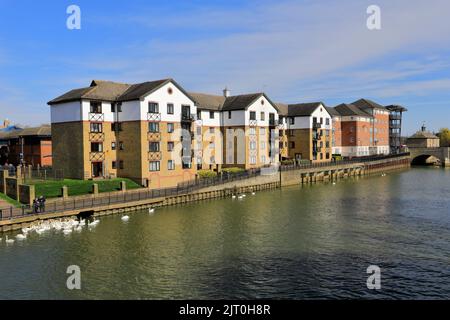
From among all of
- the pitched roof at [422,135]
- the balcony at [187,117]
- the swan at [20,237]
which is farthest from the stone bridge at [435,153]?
the swan at [20,237]

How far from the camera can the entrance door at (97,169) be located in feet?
175

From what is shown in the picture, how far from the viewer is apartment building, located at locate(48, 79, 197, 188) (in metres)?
52.4

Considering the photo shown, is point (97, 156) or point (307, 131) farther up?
point (307, 131)

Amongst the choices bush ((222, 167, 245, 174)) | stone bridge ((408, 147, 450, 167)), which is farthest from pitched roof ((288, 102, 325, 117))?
stone bridge ((408, 147, 450, 167))

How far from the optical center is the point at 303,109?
88875 mm

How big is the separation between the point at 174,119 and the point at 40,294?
123 feet

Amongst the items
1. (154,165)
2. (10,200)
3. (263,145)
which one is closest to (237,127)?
(263,145)

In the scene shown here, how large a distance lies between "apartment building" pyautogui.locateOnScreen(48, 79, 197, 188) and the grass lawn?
3.38m

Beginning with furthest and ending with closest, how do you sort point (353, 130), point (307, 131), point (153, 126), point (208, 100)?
point (353, 130)
point (307, 131)
point (208, 100)
point (153, 126)

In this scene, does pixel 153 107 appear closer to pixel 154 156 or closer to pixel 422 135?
pixel 154 156

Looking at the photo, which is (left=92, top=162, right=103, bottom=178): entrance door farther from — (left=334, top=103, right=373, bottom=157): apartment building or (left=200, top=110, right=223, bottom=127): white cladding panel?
(left=334, top=103, right=373, bottom=157): apartment building

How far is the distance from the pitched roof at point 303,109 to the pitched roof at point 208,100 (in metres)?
19.5

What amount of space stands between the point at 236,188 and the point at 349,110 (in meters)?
62.5

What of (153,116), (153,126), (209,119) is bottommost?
(153,126)
